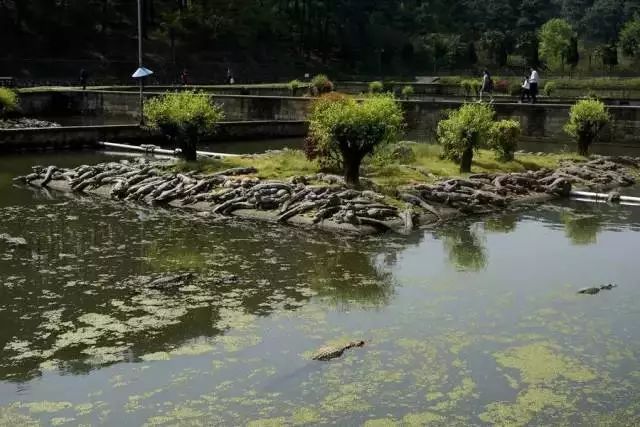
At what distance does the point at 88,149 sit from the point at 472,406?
20.0 metres

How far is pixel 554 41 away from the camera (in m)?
65.5

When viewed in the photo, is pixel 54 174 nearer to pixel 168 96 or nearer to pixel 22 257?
pixel 168 96

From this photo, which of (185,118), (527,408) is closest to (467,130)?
(185,118)

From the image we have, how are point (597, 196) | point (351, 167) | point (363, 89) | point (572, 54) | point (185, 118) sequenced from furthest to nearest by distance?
1. point (572, 54)
2. point (363, 89)
3. point (185, 118)
4. point (597, 196)
5. point (351, 167)

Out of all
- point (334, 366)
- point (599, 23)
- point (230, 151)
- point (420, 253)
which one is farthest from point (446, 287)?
point (599, 23)

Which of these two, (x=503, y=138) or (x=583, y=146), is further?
(x=583, y=146)

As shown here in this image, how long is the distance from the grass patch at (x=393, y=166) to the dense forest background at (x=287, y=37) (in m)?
37.5

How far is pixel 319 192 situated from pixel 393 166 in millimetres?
A: 3159

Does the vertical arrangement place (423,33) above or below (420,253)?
above

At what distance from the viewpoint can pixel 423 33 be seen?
8481cm

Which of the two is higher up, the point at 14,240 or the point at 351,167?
the point at 351,167

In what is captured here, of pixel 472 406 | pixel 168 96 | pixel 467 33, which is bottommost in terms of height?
pixel 472 406

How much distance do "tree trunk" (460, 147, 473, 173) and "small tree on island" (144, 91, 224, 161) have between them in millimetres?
5416

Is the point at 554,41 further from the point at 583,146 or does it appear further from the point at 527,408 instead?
the point at 527,408
